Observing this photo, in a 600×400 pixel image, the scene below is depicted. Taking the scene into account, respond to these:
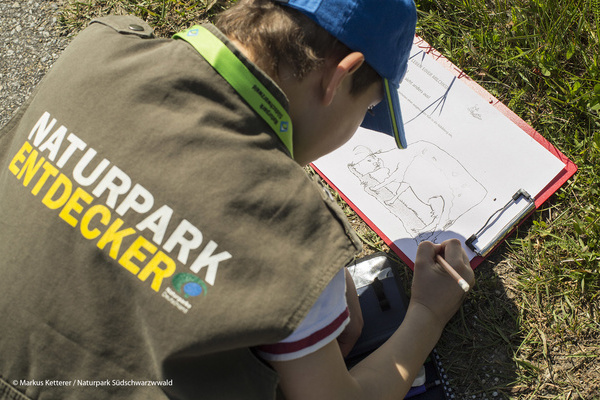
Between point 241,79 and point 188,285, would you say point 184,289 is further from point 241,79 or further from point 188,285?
point 241,79

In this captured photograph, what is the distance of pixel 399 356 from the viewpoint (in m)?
1.21

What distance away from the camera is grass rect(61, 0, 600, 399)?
1410 mm

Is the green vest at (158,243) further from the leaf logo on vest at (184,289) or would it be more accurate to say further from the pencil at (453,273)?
the pencil at (453,273)

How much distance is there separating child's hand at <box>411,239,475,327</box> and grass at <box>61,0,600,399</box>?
0.55ft

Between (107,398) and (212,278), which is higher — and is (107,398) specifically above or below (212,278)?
below

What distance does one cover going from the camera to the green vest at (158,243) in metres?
0.87

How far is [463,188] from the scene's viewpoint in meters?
1.54

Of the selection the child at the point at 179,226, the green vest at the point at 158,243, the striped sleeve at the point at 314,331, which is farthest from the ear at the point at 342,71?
the striped sleeve at the point at 314,331

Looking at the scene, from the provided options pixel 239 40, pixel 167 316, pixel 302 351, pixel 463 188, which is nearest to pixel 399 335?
pixel 302 351

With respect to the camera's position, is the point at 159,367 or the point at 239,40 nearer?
the point at 159,367

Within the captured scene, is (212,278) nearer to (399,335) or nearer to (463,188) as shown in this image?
(399,335)

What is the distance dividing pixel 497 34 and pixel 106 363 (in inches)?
58.2

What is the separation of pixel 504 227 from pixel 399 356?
52 centimetres

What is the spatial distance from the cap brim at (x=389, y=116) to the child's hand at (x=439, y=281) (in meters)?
0.29
